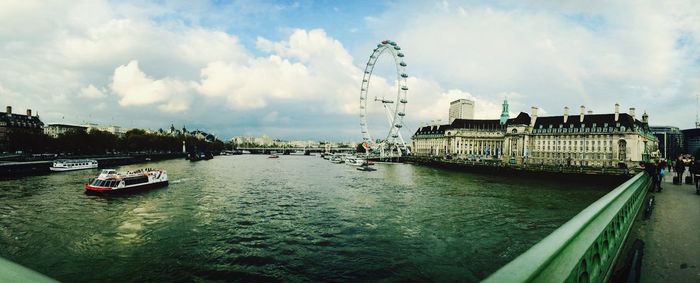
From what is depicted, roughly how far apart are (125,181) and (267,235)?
2133 cm

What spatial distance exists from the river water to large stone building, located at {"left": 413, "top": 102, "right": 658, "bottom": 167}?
62.8 meters

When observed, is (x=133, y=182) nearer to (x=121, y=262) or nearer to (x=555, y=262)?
(x=121, y=262)

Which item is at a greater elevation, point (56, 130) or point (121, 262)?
point (56, 130)

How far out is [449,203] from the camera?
2925cm

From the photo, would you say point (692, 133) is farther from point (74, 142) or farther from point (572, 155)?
point (74, 142)

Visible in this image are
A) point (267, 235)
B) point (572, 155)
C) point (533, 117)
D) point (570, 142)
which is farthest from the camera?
point (533, 117)

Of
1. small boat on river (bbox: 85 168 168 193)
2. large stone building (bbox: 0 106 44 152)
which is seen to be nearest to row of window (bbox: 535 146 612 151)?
small boat on river (bbox: 85 168 168 193)

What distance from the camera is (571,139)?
302ft

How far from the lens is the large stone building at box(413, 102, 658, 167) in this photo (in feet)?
272

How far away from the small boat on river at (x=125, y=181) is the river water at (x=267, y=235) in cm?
137

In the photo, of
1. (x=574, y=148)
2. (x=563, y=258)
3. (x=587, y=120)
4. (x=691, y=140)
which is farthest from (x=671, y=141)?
(x=563, y=258)

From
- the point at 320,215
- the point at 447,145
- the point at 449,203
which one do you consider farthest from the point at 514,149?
the point at 320,215

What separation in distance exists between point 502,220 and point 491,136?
112089mm

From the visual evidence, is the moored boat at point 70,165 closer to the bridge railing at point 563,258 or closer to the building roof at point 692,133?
the bridge railing at point 563,258
